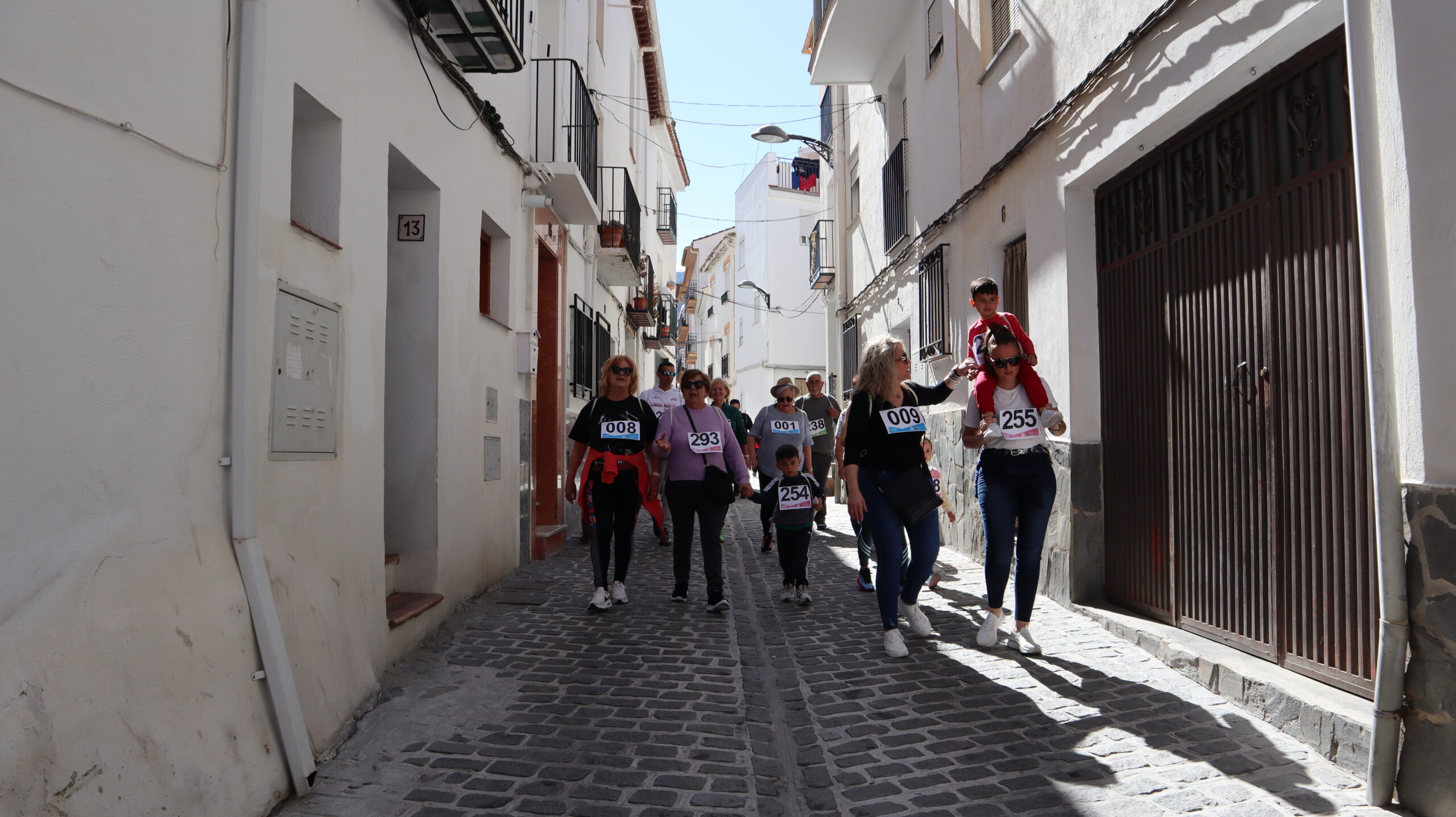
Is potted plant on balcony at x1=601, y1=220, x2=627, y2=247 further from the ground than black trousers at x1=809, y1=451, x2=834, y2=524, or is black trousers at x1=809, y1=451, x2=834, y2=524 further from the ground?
potted plant on balcony at x1=601, y1=220, x2=627, y2=247

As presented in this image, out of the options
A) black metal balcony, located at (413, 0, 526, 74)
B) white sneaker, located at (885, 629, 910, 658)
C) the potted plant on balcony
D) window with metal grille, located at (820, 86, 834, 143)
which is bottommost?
white sneaker, located at (885, 629, 910, 658)

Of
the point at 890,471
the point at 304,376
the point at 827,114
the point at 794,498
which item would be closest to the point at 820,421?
the point at 794,498

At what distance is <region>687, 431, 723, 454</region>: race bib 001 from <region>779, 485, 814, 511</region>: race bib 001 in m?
0.58

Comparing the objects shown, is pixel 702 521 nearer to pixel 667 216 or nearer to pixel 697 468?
pixel 697 468

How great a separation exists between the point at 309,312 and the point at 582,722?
214 cm

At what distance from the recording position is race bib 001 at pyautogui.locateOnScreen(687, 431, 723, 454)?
621cm

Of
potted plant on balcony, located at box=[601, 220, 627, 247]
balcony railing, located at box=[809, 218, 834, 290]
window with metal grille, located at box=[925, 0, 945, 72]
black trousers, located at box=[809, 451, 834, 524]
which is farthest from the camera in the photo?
balcony railing, located at box=[809, 218, 834, 290]

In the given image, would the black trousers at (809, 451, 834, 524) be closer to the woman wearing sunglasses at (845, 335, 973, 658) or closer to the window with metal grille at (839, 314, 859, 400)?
the window with metal grille at (839, 314, 859, 400)

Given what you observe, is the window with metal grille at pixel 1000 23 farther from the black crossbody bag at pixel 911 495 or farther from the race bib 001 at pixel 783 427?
the black crossbody bag at pixel 911 495

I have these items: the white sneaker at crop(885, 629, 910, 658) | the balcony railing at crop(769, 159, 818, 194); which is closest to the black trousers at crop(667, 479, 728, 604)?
the white sneaker at crop(885, 629, 910, 658)

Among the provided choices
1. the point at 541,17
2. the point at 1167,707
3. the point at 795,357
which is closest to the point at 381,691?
the point at 1167,707

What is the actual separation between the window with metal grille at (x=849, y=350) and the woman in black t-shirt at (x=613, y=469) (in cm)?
834

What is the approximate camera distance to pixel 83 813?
7.65ft

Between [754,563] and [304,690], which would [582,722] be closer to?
[304,690]
